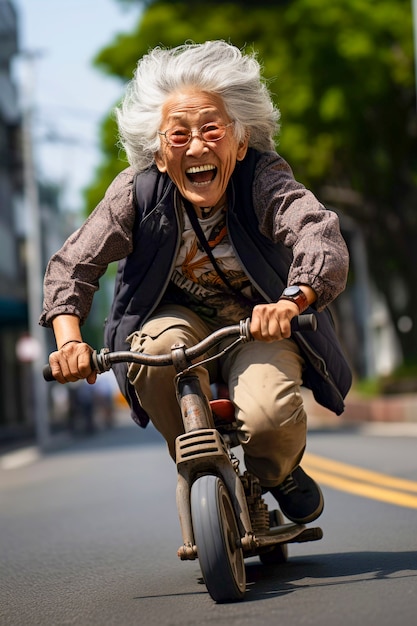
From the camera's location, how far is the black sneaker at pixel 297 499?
17.6 feet

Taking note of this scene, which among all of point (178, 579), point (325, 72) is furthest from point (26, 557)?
point (325, 72)

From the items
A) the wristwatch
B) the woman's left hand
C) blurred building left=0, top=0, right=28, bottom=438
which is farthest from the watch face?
blurred building left=0, top=0, right=28, bottom=438

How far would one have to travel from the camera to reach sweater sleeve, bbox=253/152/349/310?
4.51 metres

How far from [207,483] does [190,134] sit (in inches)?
47.7

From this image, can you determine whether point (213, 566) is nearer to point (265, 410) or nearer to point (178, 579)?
point (265, 410)

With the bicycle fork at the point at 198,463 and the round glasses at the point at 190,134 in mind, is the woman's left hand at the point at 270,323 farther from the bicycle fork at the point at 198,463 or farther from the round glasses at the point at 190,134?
the round glasses at the point at 190,134

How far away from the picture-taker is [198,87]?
4895mm

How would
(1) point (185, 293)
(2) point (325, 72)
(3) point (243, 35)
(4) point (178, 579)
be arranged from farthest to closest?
(3) point (243, 35) → (2) point (325, 72) → (4) point (178, 579) → (1) point (185, 293)

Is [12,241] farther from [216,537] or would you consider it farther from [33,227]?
[216,537]

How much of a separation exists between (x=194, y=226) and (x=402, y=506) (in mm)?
3468

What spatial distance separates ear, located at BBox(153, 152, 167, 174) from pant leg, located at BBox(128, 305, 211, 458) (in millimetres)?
512

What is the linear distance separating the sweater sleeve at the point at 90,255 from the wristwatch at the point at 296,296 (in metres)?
0.78

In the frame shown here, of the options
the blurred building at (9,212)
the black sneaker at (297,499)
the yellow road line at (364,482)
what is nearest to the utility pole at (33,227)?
the blurred building at (9,212)

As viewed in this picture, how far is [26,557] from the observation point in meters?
7.00
